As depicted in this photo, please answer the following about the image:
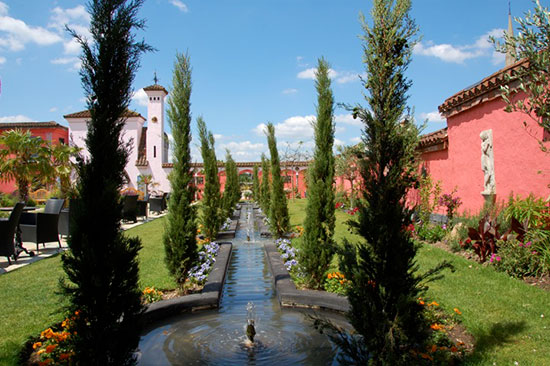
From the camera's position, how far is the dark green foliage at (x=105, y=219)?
290 centimetres

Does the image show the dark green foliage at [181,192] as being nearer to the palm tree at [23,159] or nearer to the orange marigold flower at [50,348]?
the orange marigold flower at [50,348]

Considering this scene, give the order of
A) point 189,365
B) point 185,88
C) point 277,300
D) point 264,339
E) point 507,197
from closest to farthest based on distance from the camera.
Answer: point 189,365
point 264,339
point 277,300
point 185,88
point 507,197

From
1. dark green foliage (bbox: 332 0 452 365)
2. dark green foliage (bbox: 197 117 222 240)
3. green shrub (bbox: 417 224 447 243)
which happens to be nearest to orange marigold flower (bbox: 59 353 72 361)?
dark green foliage (bbox: 332 0 452 365)

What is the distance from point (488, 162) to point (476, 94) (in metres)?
1.58

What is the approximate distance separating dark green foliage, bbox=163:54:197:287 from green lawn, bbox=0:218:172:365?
0.50m

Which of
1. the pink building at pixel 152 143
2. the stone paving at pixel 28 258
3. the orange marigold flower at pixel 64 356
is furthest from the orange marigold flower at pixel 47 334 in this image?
the pink building at pixel 152 143

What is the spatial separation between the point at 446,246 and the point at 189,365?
272 inches

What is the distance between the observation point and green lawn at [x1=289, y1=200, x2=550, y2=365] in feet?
11.1

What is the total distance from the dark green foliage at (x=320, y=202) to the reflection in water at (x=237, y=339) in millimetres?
757

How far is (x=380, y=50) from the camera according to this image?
10.2 ft

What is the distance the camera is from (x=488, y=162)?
8.42 metres

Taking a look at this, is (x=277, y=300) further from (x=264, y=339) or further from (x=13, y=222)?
(x=13, y=222)

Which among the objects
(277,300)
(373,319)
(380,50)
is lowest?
(277,300)

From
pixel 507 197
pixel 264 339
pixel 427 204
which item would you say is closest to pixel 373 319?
pixel 264 339
